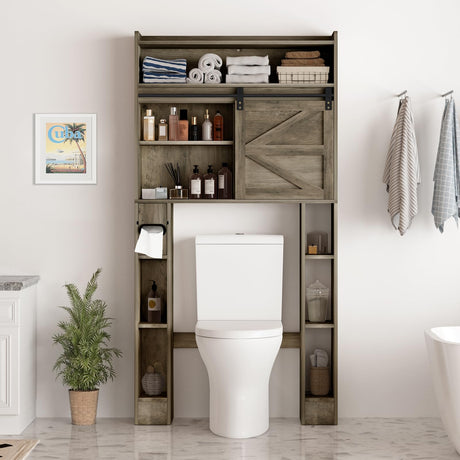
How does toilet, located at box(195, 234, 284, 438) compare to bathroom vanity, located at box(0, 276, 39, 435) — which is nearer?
toilet, located at box(195, 234, 284, 438)

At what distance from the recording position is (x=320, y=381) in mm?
3590

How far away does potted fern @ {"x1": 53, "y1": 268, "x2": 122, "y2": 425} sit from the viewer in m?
3.47

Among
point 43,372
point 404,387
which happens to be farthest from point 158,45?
point 404,387

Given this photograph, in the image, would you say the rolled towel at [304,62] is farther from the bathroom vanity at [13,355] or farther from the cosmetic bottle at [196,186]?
the bathroom vanity at [13,355]

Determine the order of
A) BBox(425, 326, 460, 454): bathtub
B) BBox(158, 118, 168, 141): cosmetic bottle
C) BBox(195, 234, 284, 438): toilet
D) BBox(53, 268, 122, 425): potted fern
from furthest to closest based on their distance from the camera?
1. BBox(158, 118, 168, 141): cosmetic bottle
2. BBox(53, 268, 122, 425): potted fern
3. BBox(195, 234, 284, 438): toilet
4. BBox(425, 326, 460, 454): bathtub

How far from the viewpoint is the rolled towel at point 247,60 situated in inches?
137

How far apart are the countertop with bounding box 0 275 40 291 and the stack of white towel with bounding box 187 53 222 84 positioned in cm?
143

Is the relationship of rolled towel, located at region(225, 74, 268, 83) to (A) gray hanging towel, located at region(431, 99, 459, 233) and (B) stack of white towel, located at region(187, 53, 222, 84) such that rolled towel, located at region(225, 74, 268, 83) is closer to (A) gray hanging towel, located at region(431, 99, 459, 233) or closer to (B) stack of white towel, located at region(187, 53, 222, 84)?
(B) stack of white towel, located at region(187, 53, 222, 84)

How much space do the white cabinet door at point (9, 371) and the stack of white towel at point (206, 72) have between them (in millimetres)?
1672

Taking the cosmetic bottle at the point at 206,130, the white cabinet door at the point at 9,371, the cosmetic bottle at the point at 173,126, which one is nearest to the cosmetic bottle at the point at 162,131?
the cosmetic bottle at the point at 173,126

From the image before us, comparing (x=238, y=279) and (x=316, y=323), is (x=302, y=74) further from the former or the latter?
(x=316, y=323)

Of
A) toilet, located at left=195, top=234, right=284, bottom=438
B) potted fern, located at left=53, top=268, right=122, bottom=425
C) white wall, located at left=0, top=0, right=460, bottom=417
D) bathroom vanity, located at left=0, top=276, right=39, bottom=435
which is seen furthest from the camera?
white wall, located at left=0, top=0, right=460, bottom=417

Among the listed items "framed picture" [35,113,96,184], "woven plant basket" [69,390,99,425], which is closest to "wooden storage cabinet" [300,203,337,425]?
"woven plant basket" [69,390,99,425]

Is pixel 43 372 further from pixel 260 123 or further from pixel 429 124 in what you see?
pixel 429 124
